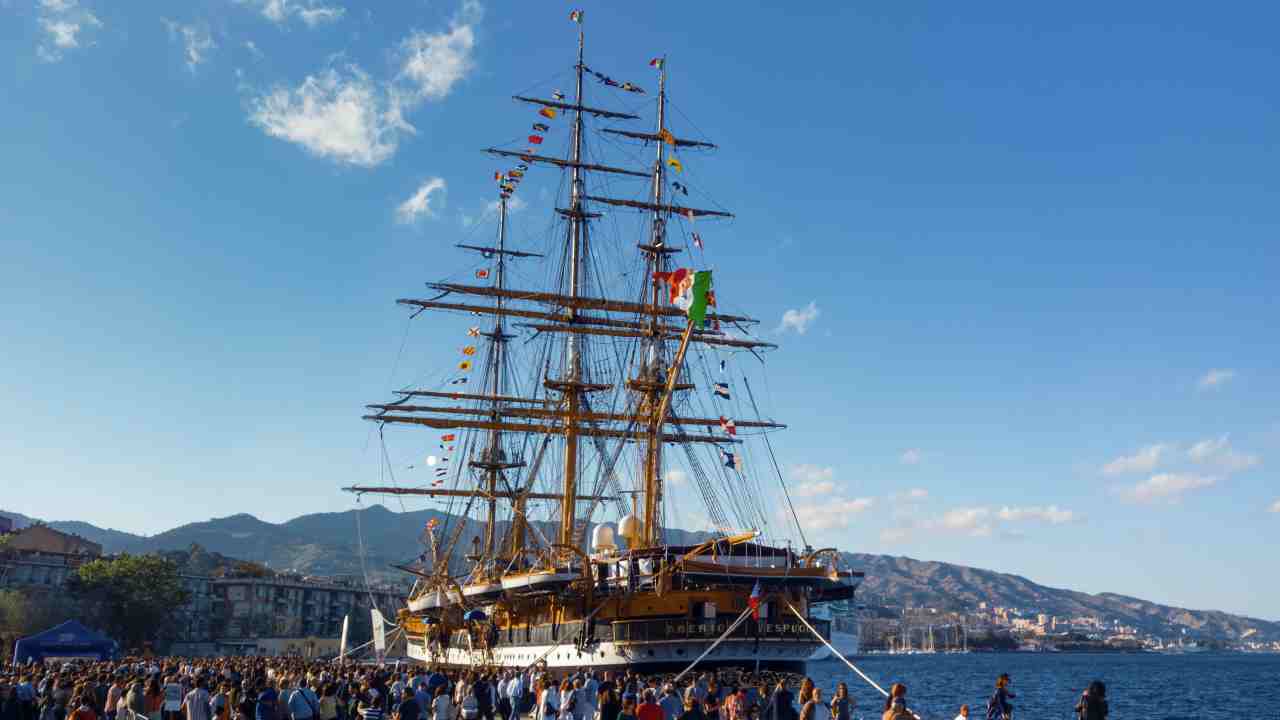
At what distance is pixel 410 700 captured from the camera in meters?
19.9

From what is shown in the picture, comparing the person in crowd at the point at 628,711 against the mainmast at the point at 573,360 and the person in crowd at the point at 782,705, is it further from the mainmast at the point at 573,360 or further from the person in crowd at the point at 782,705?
the mainmast at the point at 573,360

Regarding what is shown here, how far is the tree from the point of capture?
87.7 meters

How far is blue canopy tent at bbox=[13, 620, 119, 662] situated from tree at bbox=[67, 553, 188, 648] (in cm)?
5422

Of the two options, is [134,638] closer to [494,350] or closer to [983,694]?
[494,350]

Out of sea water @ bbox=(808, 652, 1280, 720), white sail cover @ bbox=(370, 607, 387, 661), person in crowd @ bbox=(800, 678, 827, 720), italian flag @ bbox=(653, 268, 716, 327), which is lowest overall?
sea water @ bbox=(808, 652, 1280, 720)

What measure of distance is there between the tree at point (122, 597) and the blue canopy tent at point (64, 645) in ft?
178

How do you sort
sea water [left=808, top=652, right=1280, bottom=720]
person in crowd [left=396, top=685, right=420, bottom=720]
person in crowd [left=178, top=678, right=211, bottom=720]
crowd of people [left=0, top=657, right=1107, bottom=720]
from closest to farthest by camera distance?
crowd of people [left=0, top=657, right=1107, bottom=720] → person in crowd [left=178, top=678, right=211, bottom=720] → person in crowd [left=396, top=685, right=420, bottom=720] → sea water [left=808, top=652, right=1280, bottom=720]

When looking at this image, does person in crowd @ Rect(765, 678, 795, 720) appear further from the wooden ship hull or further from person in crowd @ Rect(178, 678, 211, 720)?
the wooden ship hull

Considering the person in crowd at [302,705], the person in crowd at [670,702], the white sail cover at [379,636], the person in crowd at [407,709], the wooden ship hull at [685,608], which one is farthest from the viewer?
the white sail cover at [379,636]

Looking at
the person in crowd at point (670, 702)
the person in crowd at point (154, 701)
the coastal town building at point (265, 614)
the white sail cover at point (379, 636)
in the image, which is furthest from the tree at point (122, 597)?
the person in crowd at point (670, 702)

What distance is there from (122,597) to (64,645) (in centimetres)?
5601

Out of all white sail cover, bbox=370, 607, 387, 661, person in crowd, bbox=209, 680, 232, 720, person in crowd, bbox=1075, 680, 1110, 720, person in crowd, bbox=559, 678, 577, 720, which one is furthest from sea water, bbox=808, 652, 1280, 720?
person in crowd, bbox=209, 680, 232, 720

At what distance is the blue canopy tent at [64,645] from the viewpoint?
36219mm

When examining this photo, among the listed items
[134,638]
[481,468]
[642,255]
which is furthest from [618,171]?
[134,638]
